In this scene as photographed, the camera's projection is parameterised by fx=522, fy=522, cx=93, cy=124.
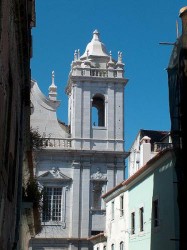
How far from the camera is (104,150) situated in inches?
1508

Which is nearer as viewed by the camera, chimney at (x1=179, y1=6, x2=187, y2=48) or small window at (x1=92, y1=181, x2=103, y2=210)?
chimney at (x1=179, y1=6, x2=187, y2=48)

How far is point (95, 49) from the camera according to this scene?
42.1m

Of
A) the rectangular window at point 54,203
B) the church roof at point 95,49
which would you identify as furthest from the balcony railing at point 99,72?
the rectangular window at point 54,203

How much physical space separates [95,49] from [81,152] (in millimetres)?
9111

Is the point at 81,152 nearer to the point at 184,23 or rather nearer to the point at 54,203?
the point at 54,203

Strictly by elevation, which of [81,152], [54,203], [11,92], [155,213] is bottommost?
[155,213]

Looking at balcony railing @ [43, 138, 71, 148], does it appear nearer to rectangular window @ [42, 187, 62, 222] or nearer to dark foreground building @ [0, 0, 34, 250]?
rectangular window @ [42, 187, 62, 222]

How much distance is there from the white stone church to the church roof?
156mm

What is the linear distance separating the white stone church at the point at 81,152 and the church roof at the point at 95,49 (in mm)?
156

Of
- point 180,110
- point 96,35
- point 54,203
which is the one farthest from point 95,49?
point 180,110

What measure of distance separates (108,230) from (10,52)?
23.4m

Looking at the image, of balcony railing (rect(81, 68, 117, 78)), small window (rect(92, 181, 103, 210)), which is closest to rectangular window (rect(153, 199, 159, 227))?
small window (rect(92, 181, 103, 210))

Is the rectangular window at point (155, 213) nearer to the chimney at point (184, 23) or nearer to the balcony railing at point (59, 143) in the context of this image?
the chimney at point (184, 23)

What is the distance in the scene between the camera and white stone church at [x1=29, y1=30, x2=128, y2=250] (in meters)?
36.8
